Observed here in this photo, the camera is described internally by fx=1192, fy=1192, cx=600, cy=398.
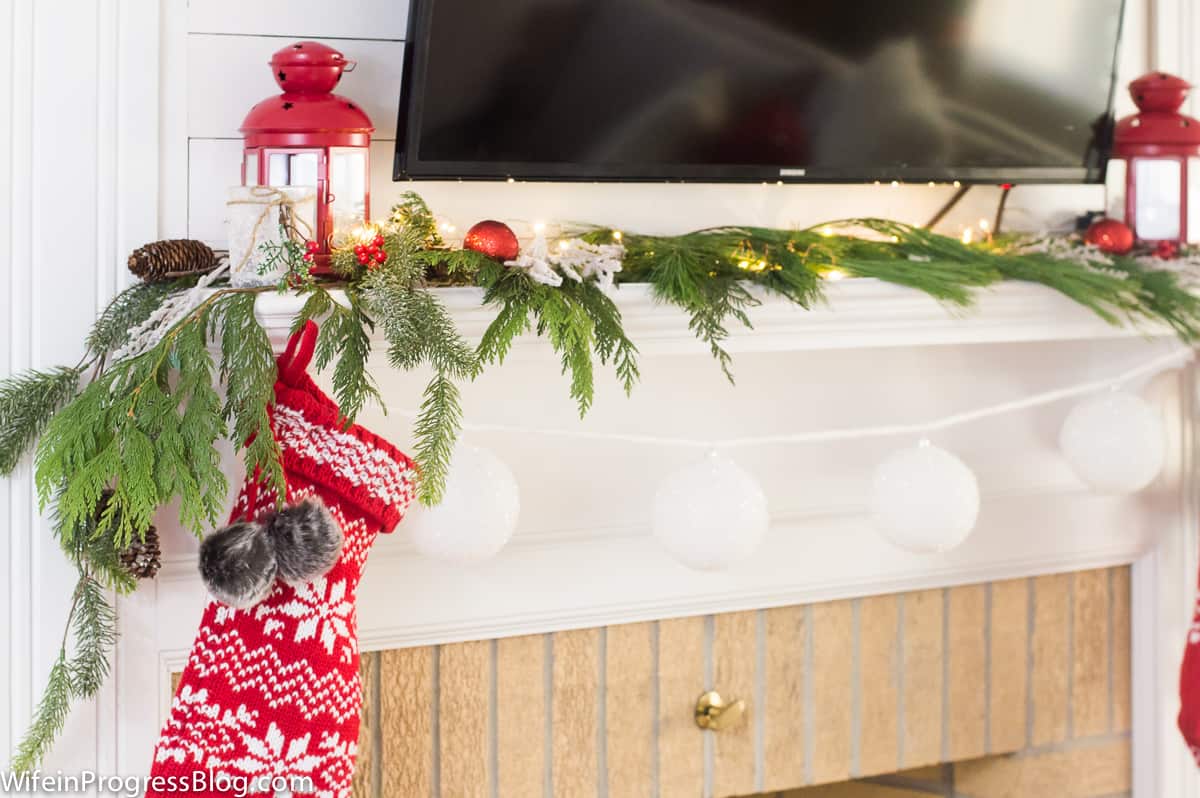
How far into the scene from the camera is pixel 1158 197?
5.03 ft

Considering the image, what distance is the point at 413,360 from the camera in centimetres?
105

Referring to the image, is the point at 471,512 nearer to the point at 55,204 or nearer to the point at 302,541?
the point at 302,541

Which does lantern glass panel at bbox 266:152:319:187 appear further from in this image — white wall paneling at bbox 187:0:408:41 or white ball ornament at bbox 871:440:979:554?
white ball ornament at bbox 871:440:979:554

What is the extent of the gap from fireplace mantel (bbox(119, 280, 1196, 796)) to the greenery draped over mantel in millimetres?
34

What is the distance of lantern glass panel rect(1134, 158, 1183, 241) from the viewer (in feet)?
5.01

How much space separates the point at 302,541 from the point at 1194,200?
4.31 feet

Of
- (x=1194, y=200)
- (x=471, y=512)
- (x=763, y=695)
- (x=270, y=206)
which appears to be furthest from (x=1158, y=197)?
(x=270, y=206)

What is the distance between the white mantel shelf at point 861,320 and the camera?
1211 mm

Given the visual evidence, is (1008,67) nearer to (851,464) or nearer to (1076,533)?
(851,464)

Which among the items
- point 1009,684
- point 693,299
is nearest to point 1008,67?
point 693,299

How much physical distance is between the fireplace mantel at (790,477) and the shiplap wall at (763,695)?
3 centimetres

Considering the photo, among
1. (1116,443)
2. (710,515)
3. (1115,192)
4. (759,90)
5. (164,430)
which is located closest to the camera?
(164,430)

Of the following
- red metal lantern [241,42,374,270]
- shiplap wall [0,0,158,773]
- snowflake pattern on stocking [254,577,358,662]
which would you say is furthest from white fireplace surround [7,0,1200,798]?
snowflake pattern on stocking [254,577,358,662]

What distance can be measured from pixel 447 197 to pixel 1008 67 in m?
0.72
